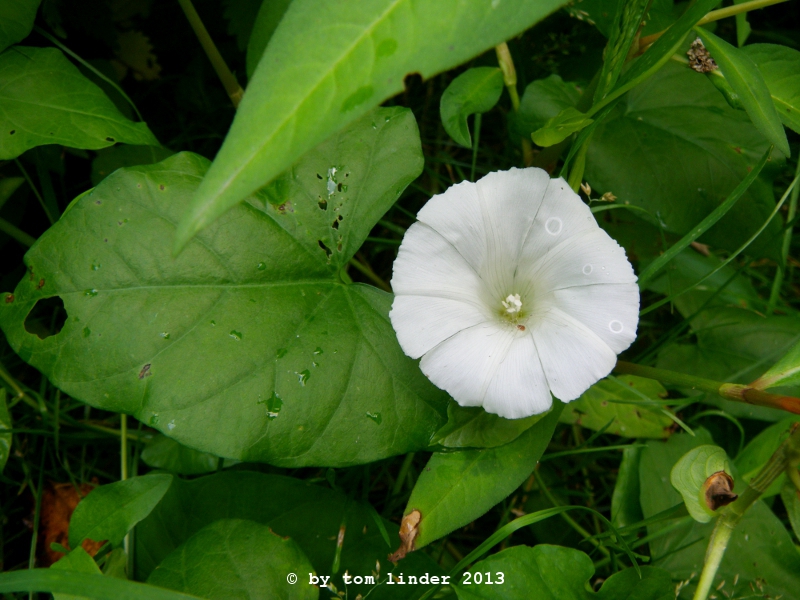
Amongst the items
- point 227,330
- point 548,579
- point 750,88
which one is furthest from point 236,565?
point 750,88

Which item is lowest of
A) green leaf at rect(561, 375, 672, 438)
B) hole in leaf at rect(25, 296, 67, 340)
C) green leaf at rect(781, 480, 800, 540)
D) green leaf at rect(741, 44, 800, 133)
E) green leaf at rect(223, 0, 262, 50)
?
green leaf at rect(781, 480, 800, 540)

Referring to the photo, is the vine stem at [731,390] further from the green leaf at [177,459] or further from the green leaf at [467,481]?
the green leaf at [177,459]

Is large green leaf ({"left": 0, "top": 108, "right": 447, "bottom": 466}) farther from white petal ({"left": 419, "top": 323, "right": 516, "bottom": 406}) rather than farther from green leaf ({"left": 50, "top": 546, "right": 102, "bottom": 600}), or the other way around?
green leaf ({"left": 50, "top": 546, "right": 102, "bottom": 600})

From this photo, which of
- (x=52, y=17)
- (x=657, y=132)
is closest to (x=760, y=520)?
(x=657, y=132)

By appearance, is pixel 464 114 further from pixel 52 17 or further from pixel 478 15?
pixel 52 17

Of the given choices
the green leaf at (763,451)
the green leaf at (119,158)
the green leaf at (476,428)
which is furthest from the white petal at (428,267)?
the green leaf at (763,451)

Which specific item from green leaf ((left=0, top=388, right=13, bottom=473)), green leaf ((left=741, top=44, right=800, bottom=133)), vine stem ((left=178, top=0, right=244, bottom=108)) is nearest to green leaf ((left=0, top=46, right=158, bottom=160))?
vine stem ((left=178, top=0, right=244, bottom=108))

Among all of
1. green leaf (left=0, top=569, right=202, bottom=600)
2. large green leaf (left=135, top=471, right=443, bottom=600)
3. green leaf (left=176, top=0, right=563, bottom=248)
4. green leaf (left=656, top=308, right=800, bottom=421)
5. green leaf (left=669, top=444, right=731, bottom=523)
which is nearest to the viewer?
green leaf (left=176, top=0, right=563, bottom=248)
